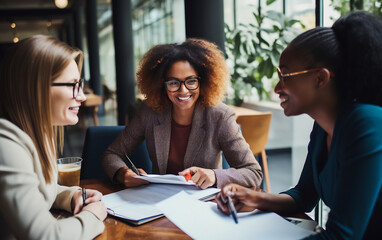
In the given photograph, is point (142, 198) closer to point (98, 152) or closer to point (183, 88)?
point (183, 88)

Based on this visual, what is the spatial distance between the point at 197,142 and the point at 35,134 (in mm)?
979

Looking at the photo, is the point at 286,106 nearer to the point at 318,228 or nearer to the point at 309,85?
the point at 309,85

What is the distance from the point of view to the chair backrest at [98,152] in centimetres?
205

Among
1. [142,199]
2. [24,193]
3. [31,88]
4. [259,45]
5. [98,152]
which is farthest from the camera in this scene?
[259,45]

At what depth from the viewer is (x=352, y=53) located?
0.95 meters

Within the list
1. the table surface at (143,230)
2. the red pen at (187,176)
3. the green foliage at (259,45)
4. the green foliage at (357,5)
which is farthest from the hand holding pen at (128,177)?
the green foliage at (259,45)

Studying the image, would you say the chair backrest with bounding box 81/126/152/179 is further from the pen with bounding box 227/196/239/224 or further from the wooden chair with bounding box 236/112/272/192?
the wooden chair with bounding box 236/112/272/192

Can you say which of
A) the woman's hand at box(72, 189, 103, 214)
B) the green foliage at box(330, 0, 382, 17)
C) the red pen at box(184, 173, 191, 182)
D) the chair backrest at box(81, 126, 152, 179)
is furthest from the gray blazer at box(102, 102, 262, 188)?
the green foliage at box(330, 0, 382, 17)

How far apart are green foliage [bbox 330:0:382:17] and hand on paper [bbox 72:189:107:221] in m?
2.02

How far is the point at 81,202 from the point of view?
1200 mm

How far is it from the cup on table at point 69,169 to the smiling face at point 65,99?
1.01ft

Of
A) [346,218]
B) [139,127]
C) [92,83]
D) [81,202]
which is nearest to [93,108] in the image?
[92,83]

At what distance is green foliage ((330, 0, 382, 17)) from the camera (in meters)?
2.49

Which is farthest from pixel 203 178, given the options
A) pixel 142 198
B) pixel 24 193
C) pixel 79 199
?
pixel 24 193
